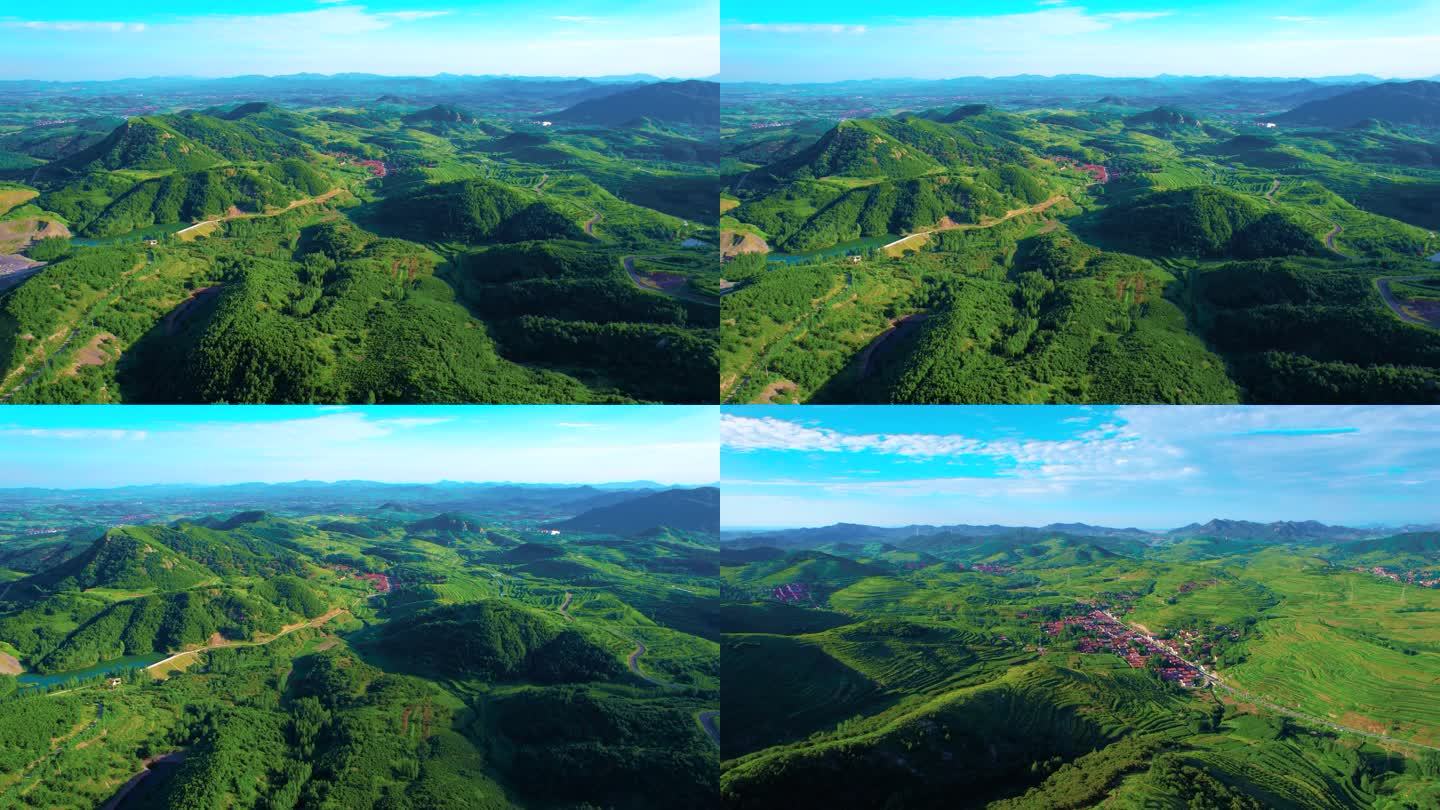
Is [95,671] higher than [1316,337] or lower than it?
lower

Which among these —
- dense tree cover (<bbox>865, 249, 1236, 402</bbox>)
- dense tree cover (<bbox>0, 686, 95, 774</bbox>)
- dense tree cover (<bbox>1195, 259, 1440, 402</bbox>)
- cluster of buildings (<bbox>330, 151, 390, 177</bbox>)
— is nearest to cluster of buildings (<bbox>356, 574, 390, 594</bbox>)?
dense tree cover (<bbox>0, 686, 95, 774</bbox>)

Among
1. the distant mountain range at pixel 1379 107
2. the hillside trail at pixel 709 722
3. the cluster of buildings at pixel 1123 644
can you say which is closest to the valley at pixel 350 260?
the hillside trail at pixel 709 722

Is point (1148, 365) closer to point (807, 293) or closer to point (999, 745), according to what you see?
point (807, 293)

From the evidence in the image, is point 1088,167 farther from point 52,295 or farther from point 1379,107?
point 52,295

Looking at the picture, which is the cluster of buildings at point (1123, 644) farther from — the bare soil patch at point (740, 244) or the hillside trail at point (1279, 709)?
the bare soil patch at point (740, 244)

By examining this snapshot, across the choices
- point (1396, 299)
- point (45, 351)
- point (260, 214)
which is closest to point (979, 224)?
point (1396, 299)

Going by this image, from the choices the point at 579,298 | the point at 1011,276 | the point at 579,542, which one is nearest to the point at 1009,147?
the point at 1011,276
